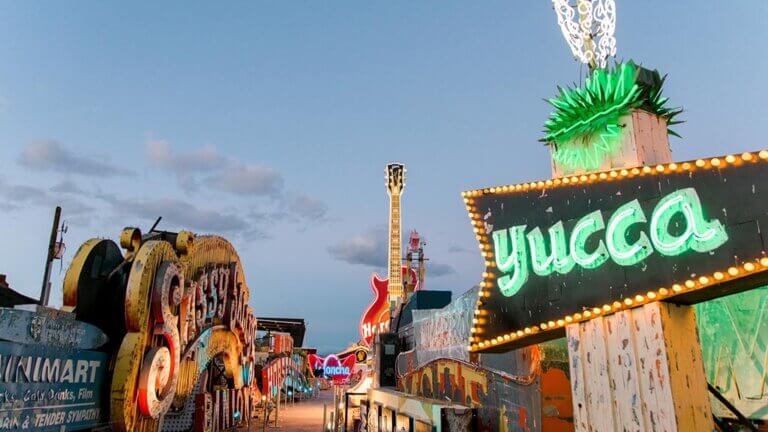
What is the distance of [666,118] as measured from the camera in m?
6.39

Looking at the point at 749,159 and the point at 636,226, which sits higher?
the point at 749,159

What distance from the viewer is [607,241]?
178 inches

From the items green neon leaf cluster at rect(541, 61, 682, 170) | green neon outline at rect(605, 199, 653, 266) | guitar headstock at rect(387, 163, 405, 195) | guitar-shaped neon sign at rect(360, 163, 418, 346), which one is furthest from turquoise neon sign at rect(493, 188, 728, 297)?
guitar headstock at rect(387, 163, 405, 195)

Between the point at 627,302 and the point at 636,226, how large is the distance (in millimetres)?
678

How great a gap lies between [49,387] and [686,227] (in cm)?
1054

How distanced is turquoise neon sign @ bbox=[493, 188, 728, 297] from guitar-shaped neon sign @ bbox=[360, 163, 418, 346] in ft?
91.1

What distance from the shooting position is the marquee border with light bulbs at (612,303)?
12.1 feet

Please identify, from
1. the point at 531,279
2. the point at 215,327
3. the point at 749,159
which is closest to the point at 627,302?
the point at 531,279

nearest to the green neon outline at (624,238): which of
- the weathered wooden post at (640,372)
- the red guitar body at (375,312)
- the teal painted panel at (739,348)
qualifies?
the weathered wooden post at (640,372)

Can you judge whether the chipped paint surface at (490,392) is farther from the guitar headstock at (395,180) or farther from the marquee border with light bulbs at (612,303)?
the guitar headstock at (395,180)

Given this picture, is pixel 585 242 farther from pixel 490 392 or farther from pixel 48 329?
pixel 48 329

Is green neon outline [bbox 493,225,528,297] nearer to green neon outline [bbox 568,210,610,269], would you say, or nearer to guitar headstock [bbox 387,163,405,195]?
green neon outline [bbox 568,210,610,269]

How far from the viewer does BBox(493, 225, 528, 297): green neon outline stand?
210 inches

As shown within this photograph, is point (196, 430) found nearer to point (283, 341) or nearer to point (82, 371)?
point (82, 371)
